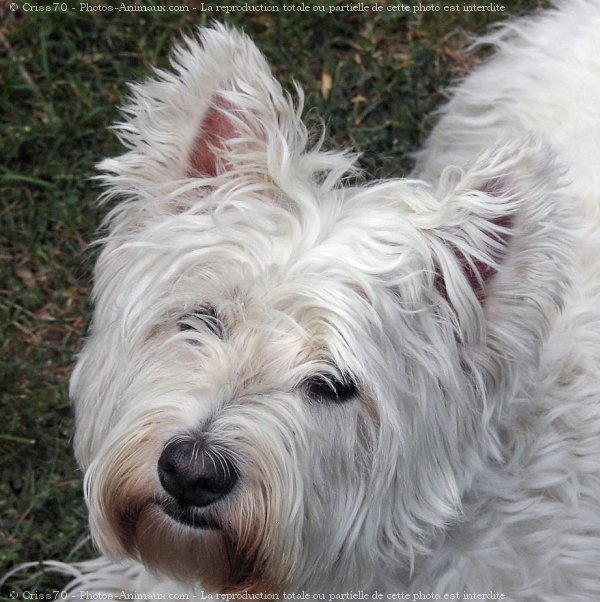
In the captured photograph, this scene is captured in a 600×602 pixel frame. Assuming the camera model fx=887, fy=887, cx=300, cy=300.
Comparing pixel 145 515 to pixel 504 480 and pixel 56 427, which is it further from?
pixel 56 427

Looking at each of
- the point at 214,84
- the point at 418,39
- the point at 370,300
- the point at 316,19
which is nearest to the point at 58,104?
the point at 316,19

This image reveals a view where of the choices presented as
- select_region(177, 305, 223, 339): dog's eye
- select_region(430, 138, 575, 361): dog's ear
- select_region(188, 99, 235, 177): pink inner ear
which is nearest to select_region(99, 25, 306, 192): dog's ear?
select_region(188, 99, 235, 177): pink inner ear

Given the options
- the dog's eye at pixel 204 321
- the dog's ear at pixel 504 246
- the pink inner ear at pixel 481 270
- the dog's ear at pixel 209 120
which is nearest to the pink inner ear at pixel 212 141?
the dog's ear at pixel 209 120

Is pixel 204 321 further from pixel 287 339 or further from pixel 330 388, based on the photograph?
pixel 330 388

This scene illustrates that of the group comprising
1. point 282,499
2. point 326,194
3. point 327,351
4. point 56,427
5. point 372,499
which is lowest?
point 56,427

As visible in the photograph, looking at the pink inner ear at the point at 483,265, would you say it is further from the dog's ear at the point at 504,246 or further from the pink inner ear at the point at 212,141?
the pink inner ear at the point at 212,141

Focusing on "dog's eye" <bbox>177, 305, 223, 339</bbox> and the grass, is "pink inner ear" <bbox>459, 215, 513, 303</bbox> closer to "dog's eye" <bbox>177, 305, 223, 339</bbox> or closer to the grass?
"dog's eye" <bbox>177, 305, 223, 339</bbox>

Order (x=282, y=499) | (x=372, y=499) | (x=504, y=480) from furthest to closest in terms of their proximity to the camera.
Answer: (x=504, y=480) → (x=372, y=499) → (x=282, y=499)
